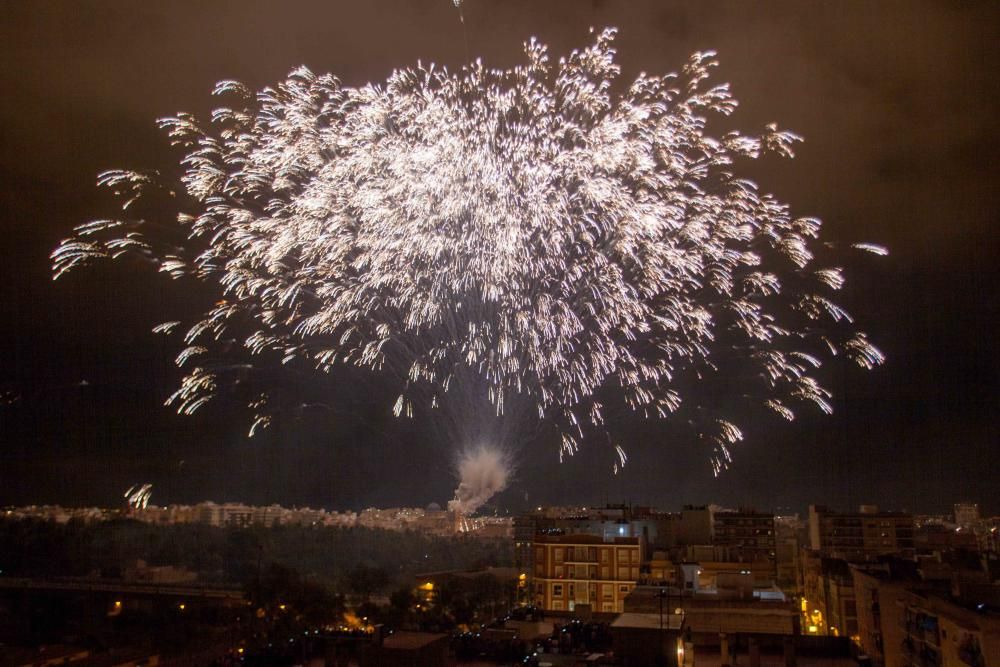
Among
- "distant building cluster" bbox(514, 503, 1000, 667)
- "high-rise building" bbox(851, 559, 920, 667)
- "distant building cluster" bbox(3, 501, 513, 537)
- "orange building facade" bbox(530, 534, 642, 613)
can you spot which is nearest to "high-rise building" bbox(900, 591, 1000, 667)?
"distant building cluster" bbox(514, 503, 1000, 667)

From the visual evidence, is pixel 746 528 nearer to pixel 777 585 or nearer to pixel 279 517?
pixel 777 585

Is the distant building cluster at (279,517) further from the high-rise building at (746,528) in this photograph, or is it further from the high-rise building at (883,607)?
the high-rise building at (883,607)

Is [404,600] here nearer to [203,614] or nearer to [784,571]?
[203,614]

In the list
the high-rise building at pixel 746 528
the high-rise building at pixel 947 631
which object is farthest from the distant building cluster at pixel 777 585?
the high-rise building at pixel 746 528

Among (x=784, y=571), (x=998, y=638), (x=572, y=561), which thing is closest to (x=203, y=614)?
(x=572, y=561)

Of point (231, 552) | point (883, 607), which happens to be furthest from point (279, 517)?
point (883, 607)
